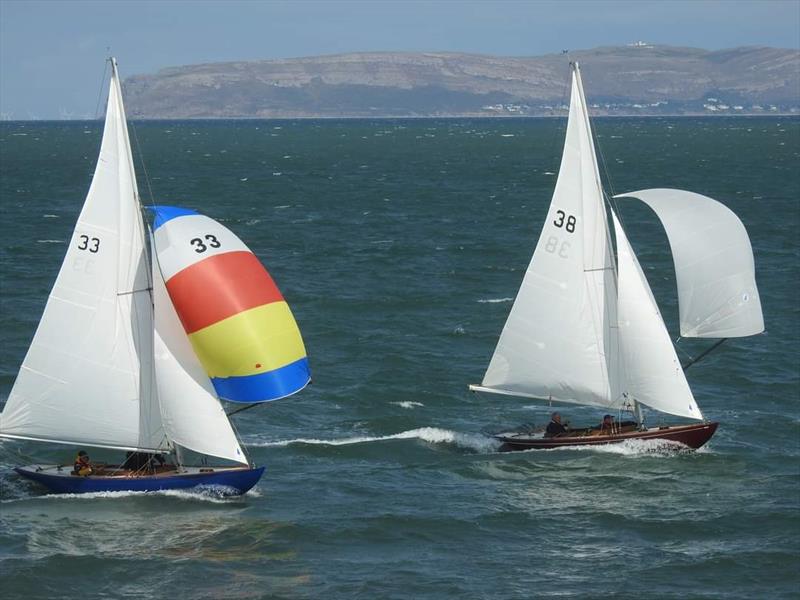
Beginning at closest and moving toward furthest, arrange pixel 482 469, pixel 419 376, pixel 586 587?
pixel 586 587 → pixel 482 469 → pixel 419 376

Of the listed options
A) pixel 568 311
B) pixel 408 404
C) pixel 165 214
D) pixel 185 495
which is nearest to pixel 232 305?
pixel 165 214

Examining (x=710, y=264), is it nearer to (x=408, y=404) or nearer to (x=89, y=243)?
(x=408, y=404)

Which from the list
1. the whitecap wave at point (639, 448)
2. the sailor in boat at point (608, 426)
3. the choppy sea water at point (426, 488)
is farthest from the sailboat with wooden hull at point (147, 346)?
the sailor in boat at point (608, 426)

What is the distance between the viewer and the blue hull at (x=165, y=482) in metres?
34.7

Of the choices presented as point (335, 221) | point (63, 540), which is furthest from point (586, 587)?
point (335, 221)

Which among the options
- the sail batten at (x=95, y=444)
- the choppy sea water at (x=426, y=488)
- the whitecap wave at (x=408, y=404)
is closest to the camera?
the choppy sea water at (x=426, y=488)

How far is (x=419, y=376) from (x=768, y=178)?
8759 cm

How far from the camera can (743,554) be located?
33.8 meters

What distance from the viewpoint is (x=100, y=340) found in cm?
3469

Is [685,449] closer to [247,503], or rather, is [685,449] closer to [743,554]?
→ [743,554]

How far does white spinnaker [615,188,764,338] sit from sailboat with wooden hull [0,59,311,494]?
12302mm

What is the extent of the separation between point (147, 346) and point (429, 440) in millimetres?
11191

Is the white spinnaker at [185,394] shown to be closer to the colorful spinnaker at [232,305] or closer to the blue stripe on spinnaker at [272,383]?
the colorful spinnaker at [232,305]

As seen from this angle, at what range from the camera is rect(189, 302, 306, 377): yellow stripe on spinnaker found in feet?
108
